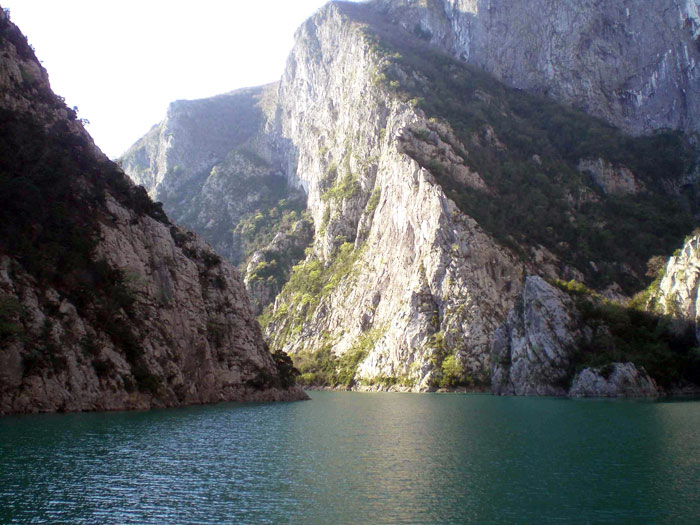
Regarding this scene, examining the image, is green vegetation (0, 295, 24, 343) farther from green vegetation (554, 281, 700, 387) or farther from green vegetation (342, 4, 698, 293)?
green vegetation (342, 4, 698, 293)

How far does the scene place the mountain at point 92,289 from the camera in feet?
154

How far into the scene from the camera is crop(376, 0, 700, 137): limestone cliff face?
140625mm

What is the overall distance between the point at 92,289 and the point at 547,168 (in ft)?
346

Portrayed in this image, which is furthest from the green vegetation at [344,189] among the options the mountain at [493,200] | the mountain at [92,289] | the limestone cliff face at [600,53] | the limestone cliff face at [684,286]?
the limestone cliff face at [684,286]

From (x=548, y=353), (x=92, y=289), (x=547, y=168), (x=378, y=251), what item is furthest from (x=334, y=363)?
(x=92, y=289)

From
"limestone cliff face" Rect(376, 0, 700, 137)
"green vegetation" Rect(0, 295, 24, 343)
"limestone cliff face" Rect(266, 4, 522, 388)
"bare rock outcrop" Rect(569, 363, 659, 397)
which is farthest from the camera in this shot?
"limestone cliff face" Rect(376, 0, 700, 137)

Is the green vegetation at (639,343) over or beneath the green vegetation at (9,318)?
over

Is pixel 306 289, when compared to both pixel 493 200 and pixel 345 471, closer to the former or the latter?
pixel 493 200

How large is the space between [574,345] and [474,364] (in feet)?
60.1

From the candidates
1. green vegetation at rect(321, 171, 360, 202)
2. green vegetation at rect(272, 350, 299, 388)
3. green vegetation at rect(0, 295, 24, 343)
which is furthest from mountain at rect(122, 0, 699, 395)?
green vegetation at rect(0, 295, 24, 343)

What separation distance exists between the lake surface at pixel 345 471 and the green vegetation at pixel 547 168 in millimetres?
73316

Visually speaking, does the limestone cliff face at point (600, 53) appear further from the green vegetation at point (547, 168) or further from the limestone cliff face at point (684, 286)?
the limestone cliff face at point (684, 286)

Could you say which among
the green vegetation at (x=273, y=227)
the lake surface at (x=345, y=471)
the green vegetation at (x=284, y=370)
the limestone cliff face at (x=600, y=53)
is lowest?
the lake surface at (x=345, y=471)

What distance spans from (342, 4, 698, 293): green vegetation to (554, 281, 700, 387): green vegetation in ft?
76.1
